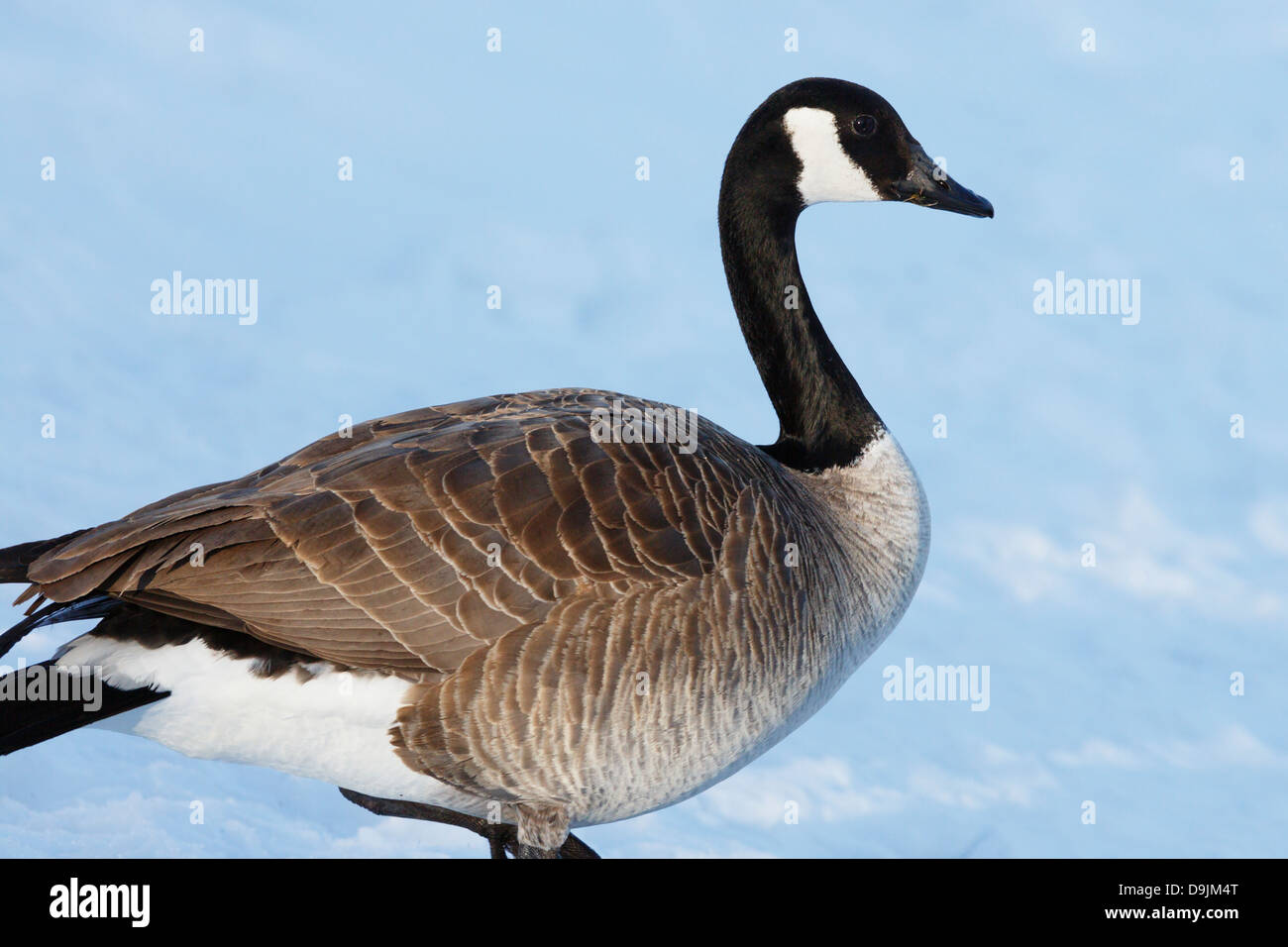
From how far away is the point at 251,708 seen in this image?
11.8 feet

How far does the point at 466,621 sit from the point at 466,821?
3.38 feet

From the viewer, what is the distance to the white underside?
3.52 meters

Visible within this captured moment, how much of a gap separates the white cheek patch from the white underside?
7.53 ft

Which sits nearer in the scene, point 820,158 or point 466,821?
point 466,821

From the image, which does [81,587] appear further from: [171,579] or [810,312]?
[810,312]

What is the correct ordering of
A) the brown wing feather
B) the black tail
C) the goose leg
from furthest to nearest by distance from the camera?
the goose leg
the brown wing feather
the black tail

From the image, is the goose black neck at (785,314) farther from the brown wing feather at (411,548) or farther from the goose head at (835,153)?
the brown wing feather at (411,548)

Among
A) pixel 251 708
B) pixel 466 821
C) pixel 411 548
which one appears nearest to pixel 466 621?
pixel 411 548

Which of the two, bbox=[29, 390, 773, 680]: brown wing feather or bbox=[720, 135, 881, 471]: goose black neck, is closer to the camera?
bbox=[29, 390, 773, 680]: brown wing feather

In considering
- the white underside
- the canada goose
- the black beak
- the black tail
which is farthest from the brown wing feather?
the black beak

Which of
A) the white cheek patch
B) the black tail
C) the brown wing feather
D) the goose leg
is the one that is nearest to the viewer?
the black tail

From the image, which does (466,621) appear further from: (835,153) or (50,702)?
(835,153)

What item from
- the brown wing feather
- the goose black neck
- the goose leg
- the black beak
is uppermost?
the black beak

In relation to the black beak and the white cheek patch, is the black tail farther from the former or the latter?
the black beak
